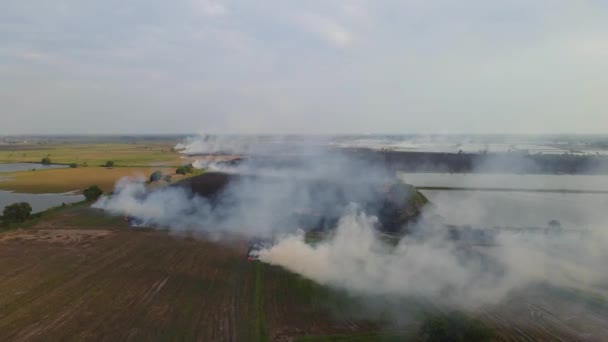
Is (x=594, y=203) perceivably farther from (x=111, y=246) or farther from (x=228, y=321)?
(x=111, y=246)

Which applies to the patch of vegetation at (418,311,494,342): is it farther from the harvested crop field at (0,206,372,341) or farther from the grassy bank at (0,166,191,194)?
the grassy bank at (0,166,191,194)

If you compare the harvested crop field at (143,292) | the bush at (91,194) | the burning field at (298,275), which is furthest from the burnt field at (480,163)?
the harvested crop field at (143,292)

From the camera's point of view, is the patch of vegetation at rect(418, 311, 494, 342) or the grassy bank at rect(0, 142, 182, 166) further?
the grassy bank at rect(0, 142, 182, 166)

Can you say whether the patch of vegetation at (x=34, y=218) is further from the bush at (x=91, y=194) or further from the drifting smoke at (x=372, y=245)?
the drifting smoke at (x=372, y=245)

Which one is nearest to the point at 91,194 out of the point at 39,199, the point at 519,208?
the point at 39,199

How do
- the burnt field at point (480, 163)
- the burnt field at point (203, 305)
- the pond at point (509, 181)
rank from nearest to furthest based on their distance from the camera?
the burnt field at point (203, 305) < the pond at point (509, 181) < the burnt field at point (480, 163)

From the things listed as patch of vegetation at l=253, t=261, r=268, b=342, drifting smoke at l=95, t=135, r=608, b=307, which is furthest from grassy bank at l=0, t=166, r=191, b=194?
patch of vegetation at l=253, t=261, r=268, b=342

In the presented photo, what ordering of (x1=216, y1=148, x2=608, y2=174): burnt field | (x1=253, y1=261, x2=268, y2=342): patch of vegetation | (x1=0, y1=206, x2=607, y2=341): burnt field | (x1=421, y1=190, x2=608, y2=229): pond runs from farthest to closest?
(x1=216, y1=148, x2=608, y2=174): burnt field
(x1=421, y1=190, x2=608, y2=229): pond
(x1=0, y1=206, x2=607, y2=341): burnt field
(x1=253, y1=261, x2=268, y2=342): patch of vegetation
